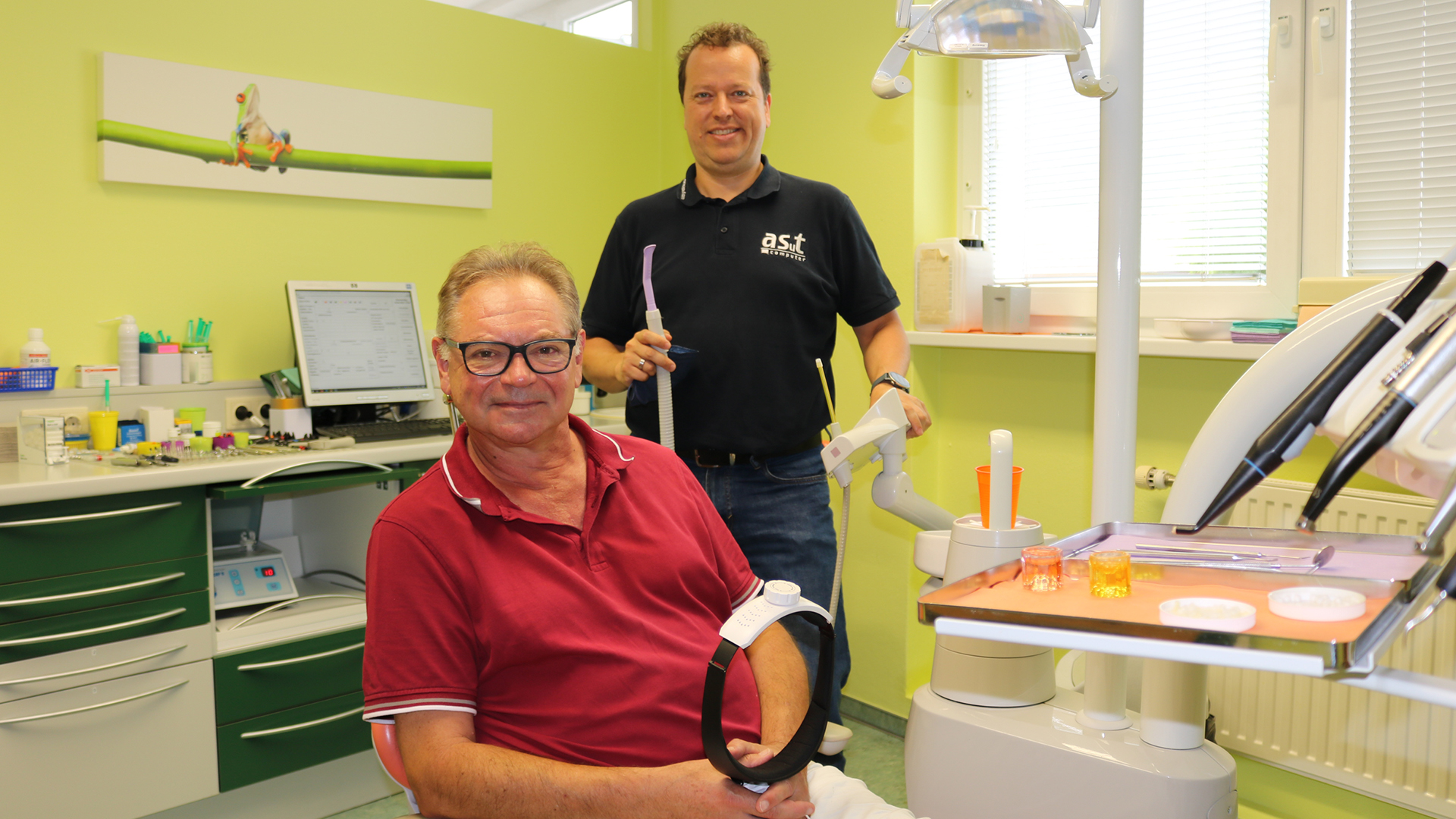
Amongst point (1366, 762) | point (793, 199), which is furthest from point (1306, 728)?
point (793, 199)

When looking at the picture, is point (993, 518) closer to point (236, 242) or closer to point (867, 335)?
point (867, 335)

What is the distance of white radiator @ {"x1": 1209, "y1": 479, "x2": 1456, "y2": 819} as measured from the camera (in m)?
1.98

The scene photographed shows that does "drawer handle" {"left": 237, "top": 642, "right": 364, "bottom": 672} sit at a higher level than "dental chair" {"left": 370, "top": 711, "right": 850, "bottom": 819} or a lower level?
lower

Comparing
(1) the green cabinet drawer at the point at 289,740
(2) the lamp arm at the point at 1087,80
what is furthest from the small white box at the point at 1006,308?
(1) the green cabinet drawer at the point at 289,740

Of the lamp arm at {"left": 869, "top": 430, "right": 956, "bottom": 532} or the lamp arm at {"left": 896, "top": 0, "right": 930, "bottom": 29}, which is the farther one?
the lamp arm at {"left": 869, "top": 430, "right": 956, "bottom": 532}

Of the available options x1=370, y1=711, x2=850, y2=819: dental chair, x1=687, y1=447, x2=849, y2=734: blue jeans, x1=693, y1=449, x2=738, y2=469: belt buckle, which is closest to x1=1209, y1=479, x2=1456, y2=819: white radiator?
x1=687, y1=447, x2=849, y2=734: blue jeans

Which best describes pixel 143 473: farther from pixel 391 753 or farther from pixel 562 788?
pixel 562 788

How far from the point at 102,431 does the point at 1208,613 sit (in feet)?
8.54

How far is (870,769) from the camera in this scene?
9.07 ft

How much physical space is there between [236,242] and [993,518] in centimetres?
229

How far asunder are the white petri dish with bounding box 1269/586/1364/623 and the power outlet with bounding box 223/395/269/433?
2687 mm

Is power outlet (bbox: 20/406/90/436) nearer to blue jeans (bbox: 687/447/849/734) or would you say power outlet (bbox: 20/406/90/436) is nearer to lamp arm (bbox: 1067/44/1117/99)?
blue jeans (bbox: 687/447/849/734)

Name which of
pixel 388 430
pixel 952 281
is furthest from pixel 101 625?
pixel 952 281

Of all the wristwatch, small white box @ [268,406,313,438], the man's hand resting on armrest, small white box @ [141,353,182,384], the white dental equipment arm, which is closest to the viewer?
the man's hand resting on armrest
